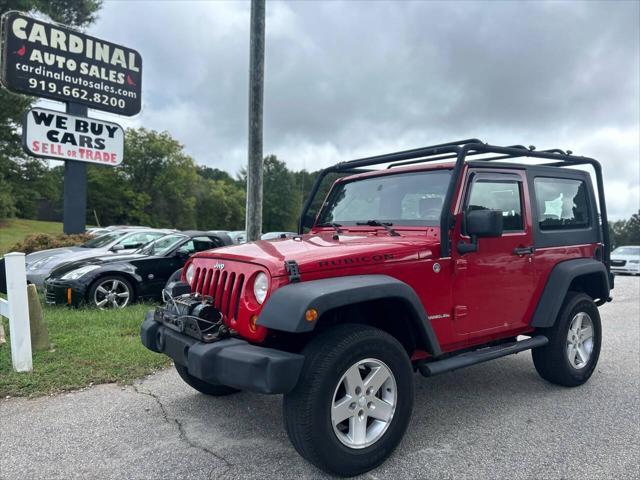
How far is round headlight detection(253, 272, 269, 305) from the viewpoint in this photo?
9.60 ft

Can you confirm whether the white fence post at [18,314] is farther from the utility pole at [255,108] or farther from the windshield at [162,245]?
the windshield at [162,245]

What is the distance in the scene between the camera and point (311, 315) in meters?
2.63

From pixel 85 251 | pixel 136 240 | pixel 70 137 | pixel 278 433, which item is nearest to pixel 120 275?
pixel 85 251

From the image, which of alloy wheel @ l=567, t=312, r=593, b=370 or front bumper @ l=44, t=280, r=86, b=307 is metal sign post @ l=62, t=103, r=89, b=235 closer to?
front bumper @ l=44, t=280, r=86, b=307

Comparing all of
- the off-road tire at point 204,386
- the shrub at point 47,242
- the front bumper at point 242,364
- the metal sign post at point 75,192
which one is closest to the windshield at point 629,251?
the shrub at point 47,242

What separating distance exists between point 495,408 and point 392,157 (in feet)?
7.50

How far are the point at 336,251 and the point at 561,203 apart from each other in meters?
2.64

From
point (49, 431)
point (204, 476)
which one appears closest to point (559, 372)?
point (204, 476)

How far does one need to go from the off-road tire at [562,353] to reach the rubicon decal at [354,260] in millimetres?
2124

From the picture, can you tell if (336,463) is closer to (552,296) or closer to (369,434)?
(369,434)

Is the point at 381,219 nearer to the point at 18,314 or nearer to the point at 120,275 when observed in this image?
the point at 18,314

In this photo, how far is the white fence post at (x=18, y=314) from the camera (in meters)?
4.50

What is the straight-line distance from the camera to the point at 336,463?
276 centimetres

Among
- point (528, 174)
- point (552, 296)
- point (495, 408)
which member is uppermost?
point (528, 174)
